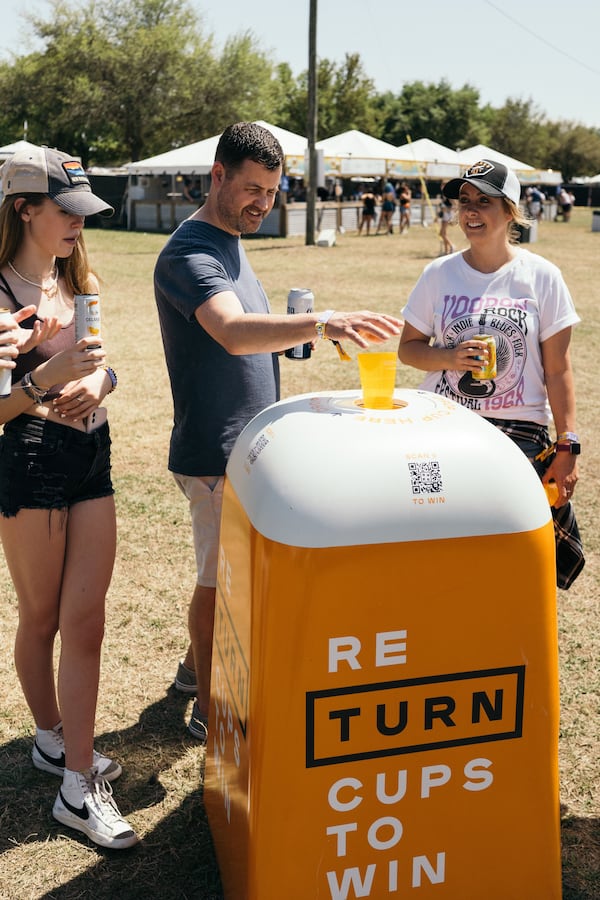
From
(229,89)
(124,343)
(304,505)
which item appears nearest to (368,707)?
(304,505)

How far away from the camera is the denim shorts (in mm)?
2350

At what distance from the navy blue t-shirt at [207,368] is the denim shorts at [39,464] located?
0.36 metres

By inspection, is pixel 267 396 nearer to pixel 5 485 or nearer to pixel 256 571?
pixel 5 485

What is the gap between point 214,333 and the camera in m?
2.30

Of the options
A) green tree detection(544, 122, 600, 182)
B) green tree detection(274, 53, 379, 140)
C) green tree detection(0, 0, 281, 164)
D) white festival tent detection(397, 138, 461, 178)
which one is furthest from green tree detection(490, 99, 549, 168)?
white festival tent detection(397, 138, 461, 178)

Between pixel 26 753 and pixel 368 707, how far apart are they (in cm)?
161

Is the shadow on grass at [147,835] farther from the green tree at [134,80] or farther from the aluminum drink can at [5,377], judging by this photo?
the green tree at [134,80]

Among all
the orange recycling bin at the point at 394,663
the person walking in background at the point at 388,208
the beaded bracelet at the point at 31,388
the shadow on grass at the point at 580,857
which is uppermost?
the person walking in background at the point at 388,208

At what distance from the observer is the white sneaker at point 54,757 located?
274cm

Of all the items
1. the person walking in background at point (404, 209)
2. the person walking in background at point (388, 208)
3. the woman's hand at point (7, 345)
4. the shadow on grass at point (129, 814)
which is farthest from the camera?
the person walking in background at point (404, 209)

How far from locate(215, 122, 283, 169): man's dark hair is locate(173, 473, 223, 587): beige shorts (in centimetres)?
94

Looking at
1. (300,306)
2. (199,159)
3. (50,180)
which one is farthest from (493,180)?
(199,159)

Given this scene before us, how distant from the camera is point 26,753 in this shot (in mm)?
2887

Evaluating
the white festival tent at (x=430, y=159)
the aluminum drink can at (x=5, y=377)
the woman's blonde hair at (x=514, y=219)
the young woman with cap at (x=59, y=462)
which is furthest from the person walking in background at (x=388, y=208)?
the aluminum drink can at (x=5, y=377)
